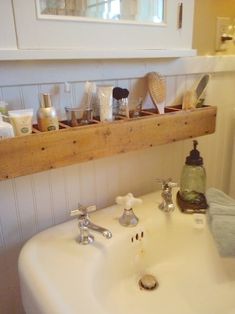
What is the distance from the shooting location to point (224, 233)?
0.75 meters

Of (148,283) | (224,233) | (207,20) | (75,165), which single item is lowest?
(148,283)

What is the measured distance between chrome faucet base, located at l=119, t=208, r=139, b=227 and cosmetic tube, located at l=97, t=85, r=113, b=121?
0.26 m

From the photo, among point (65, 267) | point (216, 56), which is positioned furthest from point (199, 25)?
point (65, 267)

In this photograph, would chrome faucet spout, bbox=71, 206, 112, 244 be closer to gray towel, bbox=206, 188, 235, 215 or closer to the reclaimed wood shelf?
the reclaimed wood shelf

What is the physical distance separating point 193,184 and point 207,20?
588 mm

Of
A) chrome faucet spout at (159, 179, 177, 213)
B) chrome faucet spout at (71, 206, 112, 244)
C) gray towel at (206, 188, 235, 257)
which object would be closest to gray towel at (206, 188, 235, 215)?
gray towel at (206, 188, 235, 257)

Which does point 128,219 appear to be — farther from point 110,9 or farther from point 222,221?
point 110,9

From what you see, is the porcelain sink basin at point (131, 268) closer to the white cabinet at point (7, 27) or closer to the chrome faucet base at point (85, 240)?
the chrome faucet base at point (85, 240)

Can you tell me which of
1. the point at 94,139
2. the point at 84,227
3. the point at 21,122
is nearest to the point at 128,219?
the point at 84,227

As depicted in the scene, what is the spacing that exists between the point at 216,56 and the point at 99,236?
0.76 meters

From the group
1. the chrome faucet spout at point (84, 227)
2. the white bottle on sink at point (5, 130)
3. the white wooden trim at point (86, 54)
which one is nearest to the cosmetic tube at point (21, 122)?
the white bottle on sink at point (5, 130)

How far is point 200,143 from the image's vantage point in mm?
1104

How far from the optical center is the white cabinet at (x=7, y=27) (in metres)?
0.61

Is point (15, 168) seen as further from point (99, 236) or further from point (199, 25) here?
point (199, 25)
